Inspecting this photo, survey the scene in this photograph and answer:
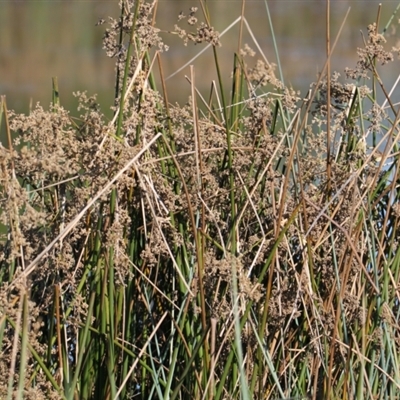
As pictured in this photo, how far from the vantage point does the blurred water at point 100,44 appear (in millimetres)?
6559

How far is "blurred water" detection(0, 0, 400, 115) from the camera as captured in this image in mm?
6559

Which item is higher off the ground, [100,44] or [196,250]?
[100,44]

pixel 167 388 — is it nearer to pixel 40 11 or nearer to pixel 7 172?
pixel 7 172

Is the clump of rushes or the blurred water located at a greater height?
the blurred water

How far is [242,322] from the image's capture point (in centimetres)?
104

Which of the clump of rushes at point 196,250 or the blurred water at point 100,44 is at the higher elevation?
the blurred water at point 100,44

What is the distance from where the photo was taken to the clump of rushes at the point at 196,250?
109 centimetres

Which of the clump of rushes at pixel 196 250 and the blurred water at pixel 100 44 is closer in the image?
the clump of rushes at pixel 196 250

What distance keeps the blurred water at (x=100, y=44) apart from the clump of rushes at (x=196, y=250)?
385 cm

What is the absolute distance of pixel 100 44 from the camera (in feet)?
29.4

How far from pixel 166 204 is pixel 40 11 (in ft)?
36.4

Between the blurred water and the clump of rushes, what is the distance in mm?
3848

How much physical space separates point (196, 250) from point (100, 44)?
821 centimetres

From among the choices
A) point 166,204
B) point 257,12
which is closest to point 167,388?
point 166,204
